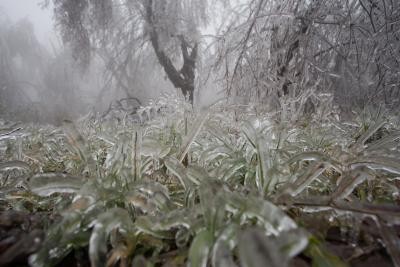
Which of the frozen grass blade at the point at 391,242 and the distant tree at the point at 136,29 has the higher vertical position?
the distant tree at the point at 136,29

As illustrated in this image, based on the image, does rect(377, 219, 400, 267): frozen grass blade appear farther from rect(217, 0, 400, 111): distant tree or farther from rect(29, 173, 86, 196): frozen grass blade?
rect(217, 0, 400, 111): distant tree

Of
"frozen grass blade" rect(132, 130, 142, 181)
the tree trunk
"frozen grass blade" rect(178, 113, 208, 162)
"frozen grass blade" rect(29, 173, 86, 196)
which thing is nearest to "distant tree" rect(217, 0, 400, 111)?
"frozen grass blade" rect(178, 113, 208, 162)

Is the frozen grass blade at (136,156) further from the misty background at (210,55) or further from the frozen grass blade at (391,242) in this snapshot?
the misty background at (210,55)

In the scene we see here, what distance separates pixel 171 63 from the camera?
28.4 ft

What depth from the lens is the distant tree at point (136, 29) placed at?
8312 millimetres

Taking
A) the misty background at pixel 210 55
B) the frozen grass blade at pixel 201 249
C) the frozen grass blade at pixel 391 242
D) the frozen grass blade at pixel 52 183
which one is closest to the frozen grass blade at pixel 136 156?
the frozen grass blade at pixel 52 183

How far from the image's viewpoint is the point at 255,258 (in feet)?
0.95

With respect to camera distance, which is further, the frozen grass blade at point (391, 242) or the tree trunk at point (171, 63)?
the tree trunk at point (171, 63)

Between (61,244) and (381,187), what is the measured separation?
79cm

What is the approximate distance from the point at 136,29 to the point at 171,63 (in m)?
1.78

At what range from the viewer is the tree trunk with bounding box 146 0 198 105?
847 cm

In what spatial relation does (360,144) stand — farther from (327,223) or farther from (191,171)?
(191,171)

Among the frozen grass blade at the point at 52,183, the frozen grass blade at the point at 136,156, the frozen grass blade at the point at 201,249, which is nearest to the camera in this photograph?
the frozen grass blade at the point at 201,249

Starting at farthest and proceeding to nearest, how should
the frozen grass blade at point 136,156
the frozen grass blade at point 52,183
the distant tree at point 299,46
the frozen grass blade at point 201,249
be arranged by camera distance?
the distant tree at point 299,46 → the frozen grass blade at point 136,156 → the frozen grass blade at point 52,183 → the frozen grass blade at point 201,249
